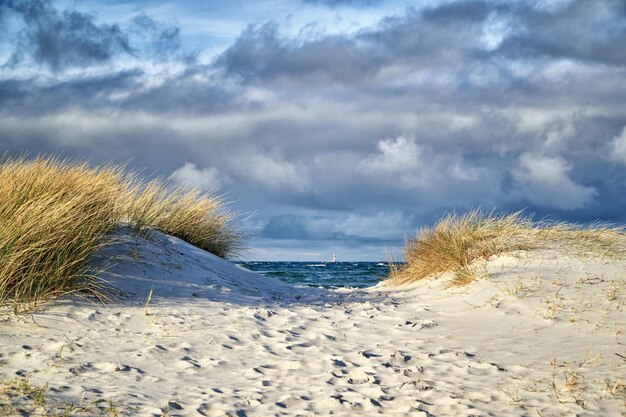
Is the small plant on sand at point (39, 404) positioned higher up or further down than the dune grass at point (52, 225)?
further down

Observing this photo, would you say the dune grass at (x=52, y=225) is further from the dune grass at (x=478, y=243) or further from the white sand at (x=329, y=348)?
the dune grass at (x=478, y=243)

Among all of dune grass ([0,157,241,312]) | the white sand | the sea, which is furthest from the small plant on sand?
the sea

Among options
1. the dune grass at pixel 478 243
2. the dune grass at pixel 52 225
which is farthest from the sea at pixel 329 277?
the dune grass at pixel 52 225

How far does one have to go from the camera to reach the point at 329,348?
5.71 metres

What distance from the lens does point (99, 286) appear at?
6.75 m

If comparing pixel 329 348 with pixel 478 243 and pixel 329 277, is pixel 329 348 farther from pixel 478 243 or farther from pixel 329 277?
pixel 329 277

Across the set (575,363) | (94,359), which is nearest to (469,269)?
(575,363)

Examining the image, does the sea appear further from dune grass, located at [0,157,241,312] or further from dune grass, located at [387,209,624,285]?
dune grass, located at [0,157,241,312]

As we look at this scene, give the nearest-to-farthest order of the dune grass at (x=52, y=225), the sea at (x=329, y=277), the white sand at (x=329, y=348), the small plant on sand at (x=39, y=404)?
the small plant on sand at (x=39, y=404), the white sand at (x=329, y=348), the dune grass at (x=52, y=225), the sea at (x=329, y=277)

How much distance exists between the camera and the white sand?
170 inches

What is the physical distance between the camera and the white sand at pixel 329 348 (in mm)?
4312

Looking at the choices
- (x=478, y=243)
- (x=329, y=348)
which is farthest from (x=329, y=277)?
(x=329, y=348)

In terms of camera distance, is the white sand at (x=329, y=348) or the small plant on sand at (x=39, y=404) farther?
the white sand at (x=329, y=348)

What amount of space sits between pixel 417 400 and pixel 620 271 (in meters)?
5.33
